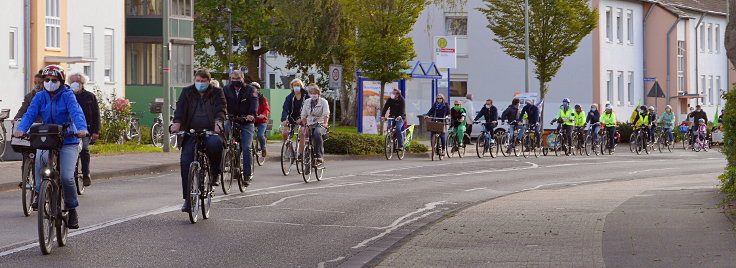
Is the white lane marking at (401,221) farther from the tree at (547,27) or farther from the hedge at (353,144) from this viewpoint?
the tree at (547,27)

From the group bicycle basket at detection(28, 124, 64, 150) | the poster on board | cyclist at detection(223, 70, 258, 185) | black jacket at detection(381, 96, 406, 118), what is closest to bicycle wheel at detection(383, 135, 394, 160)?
black jacket at detection(381, 96, 406, 118)

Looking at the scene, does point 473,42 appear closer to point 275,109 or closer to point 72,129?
point 275,109

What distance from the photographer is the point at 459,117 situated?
35.2 metres

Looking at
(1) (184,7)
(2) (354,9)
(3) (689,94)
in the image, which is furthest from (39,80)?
(3) (689,94)

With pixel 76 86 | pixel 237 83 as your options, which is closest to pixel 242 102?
pixel 237 83

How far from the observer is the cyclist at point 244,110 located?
62.7 feet

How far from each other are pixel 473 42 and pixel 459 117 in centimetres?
3139

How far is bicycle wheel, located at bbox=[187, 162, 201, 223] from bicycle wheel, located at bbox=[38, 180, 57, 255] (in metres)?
2.64

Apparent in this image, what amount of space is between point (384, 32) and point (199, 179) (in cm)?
2530

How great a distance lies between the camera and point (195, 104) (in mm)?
14578

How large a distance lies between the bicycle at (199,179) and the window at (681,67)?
60799 millimetres

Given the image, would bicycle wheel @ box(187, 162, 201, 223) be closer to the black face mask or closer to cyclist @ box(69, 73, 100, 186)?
cyclist @ box(69, 73, 100, 186)

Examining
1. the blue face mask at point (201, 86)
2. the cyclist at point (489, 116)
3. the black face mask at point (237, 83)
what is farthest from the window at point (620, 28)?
the blue face mask at point (201, 86)

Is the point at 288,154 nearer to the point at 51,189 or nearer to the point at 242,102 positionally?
the point at 242,102
